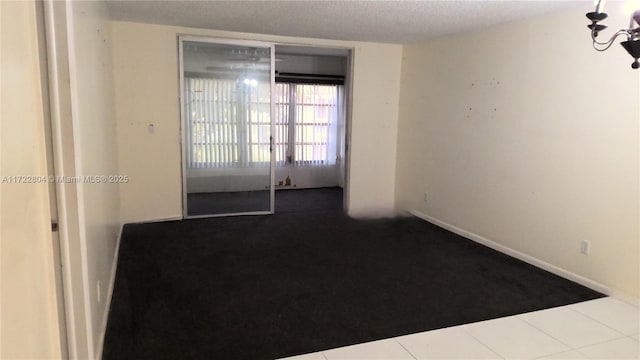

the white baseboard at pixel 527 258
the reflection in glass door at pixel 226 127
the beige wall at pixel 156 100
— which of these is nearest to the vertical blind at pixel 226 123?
the reflection in glass door at pixel 226 127

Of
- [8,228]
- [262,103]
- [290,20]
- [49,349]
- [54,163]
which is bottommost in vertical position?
[49,349]

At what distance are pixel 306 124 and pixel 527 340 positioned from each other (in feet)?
19.4

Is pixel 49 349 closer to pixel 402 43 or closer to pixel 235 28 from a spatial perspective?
pixel 235 28

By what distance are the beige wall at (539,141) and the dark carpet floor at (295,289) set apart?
0.35 meters

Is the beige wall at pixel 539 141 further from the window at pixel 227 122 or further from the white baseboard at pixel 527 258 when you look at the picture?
the window at pixel 227 122

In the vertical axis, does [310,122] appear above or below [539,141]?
above

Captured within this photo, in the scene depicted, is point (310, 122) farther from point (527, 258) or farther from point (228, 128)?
point (527, 258)

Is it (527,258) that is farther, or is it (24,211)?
(527,258)

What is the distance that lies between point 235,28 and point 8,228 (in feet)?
14.8

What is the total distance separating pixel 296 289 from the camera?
3.42 meters

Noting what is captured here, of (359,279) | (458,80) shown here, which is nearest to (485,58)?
→ (458,80)

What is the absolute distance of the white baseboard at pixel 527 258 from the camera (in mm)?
3507

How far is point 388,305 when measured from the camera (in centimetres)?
318

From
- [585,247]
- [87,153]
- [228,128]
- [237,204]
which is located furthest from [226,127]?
[585,247]
